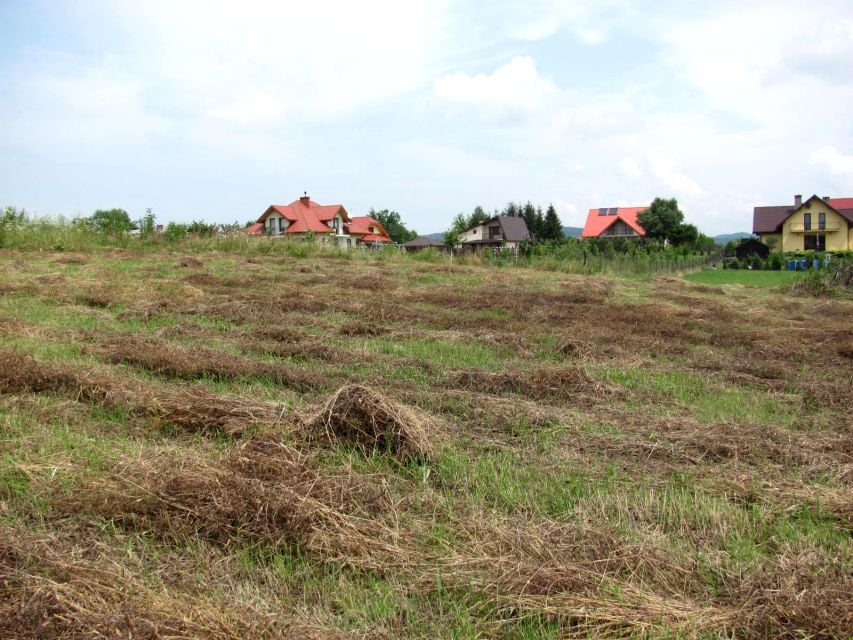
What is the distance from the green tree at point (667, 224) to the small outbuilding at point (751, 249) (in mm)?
7576

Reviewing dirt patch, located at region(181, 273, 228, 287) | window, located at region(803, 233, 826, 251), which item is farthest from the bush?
dirt patch, located at region(181, 273, 228, 287)

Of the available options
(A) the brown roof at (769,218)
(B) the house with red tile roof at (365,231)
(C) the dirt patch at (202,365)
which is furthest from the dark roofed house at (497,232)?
(C) the dirt patch at (202,365)

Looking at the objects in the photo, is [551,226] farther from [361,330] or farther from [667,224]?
[361,330]

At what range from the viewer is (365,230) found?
262 feet

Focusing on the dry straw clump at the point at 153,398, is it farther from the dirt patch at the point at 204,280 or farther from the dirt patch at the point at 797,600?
the dirt patch at the point at 204,280

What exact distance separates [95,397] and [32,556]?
258 centimetres

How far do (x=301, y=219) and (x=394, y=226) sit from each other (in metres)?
47.6

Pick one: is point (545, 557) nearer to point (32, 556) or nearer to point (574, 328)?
point (32, 556)

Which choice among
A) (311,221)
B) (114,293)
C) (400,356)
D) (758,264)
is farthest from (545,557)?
(311,221)

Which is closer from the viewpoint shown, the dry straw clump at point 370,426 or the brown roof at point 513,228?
the dry straw clump at point 370,426

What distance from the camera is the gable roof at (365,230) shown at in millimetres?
76812

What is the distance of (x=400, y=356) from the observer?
7.57 meters

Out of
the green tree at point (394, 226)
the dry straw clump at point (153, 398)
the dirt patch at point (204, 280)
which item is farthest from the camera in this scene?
the green tree at point (394, 226)

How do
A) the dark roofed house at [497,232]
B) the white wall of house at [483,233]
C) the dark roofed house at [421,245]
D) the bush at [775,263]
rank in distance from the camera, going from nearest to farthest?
the bush at [775,263]
the dark roofed house at [421,245]
the dark roofed house at [497,232]
the white wall of house at [483,233]
